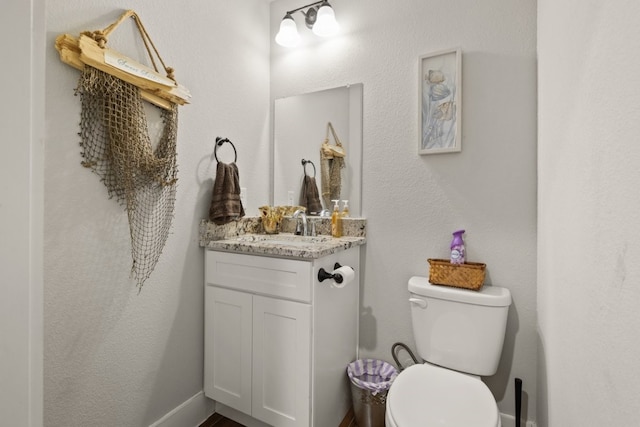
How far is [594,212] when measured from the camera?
1.86 ft

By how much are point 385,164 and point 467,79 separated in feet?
1.92

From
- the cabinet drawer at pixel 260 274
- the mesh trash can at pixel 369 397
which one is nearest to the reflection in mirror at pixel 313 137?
the cabinet drawer at pixel 260 274

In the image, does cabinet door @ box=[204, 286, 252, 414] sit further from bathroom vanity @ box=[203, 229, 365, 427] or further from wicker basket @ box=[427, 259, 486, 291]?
wicker basket @ box=[427, 259, 486, 291]

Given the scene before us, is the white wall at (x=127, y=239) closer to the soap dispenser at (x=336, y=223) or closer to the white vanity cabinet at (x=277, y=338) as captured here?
the white vanity cabinet at (x=277, y=338)

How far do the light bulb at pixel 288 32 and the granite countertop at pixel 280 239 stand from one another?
1.14 m

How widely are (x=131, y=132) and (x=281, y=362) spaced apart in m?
1.16

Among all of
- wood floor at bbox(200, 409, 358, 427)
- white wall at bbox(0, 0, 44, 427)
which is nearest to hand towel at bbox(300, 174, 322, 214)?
wood floor at bbox(200, 409, 358, 427)

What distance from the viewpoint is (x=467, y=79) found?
1538mm

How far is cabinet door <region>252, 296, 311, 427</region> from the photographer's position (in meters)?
1.33

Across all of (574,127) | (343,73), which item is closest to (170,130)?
(343,73)

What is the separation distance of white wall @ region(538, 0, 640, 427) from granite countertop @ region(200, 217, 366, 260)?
2.84 feet

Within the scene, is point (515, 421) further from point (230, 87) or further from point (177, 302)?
point (230, 87)

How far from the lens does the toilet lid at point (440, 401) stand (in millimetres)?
992

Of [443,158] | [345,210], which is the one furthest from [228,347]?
[443,158]
